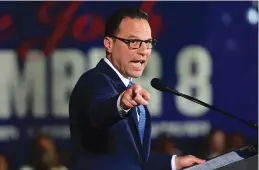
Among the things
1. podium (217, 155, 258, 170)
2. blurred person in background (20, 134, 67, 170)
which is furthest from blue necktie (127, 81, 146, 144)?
blurred person in background (20, 134, 67, 170)

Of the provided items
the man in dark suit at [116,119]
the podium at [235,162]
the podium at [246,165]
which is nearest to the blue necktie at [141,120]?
the man in dark suit at [116,119]

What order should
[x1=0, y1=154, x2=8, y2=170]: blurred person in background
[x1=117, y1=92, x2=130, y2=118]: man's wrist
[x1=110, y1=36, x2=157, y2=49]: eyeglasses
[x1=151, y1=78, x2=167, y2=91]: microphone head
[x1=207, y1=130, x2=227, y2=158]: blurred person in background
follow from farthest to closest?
[x1=207, y1=130, x2=227, y2=158]: blurred person in background → [x1=0, y1=154, x2=8, y2=170]: blurred person in background → [x1=110, y1=36, x2=157, y2=49]: eyeglasses → [x1=151, y1=78, x2=167, y2=91]: microphone head → [x1=117, y1=92, x2=130, y2=118]: man's wrist

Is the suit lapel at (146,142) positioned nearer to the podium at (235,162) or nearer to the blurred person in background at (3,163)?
the podium at (235,162)

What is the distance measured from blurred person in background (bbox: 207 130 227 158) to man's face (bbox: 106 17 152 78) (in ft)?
6.43

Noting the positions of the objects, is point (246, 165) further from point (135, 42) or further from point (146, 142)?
point (135, 42)

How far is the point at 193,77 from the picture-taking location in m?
3.87

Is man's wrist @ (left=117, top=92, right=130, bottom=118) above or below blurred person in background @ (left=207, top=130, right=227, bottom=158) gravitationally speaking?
above

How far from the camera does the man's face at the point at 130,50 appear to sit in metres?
1.93

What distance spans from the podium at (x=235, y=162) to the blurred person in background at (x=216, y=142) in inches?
82.0

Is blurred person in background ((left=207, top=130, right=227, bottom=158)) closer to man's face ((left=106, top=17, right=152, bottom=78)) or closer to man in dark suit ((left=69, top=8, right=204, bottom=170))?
man in dark suit ((left=69, top=8, right=204, bottom=170))

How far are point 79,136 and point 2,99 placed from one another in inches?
76.7

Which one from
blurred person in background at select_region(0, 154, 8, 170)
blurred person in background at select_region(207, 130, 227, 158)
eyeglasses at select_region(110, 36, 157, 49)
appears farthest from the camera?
blurred person in background at select_region(207, 130, 227, 158)

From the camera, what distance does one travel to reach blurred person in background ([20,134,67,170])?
3697mm

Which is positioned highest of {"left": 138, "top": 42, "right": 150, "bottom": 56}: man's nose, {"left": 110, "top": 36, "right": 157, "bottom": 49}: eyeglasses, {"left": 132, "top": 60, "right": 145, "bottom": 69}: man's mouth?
{"left": 110, "top": 36, "right": 157, "bottom": 49}: eyeglasses
